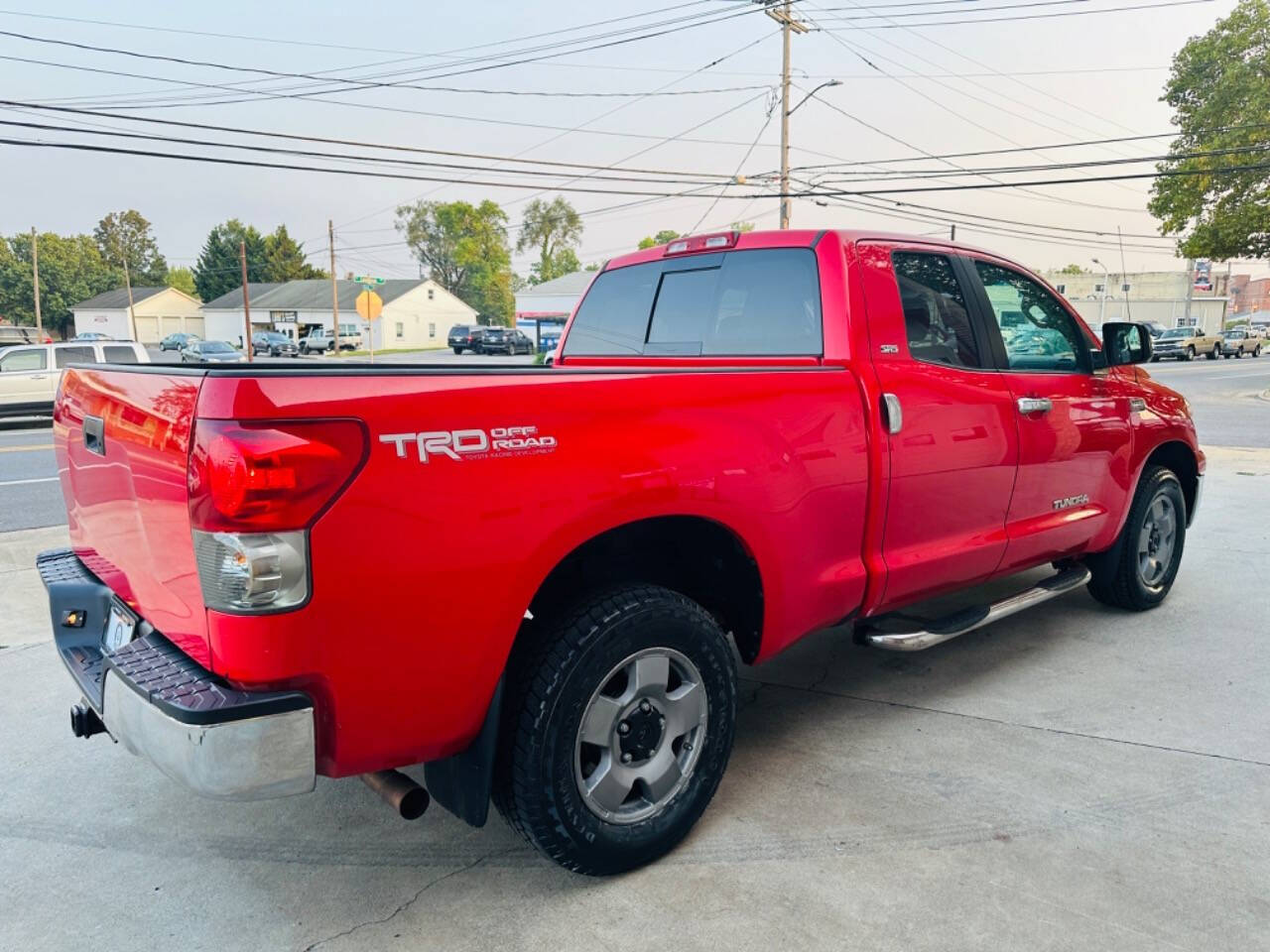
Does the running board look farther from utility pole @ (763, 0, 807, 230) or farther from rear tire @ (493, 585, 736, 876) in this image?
utility pole @ (763, 0, 807, 230)

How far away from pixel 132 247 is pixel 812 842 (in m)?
125

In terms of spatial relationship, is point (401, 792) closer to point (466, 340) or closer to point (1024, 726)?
point (1024, 726)

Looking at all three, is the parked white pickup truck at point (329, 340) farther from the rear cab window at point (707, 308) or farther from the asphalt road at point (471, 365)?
the rear cab window at point (707, 308)

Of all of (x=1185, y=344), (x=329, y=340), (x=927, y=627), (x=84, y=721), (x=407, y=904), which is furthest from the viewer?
(x=329, y=340)

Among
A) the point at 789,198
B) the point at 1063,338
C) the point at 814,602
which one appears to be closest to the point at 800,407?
the point at 814,602

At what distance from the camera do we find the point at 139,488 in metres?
2.31

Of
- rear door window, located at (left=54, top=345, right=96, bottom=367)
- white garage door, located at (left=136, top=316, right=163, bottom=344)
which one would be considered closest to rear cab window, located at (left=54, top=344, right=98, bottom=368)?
rear door window, located at (left=54, top=345, right=96, bottom=367)

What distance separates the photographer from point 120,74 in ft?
71.5

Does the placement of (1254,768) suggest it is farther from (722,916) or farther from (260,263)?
(260,263)

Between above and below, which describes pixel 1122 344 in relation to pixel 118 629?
above

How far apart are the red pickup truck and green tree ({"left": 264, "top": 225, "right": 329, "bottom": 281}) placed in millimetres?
94334

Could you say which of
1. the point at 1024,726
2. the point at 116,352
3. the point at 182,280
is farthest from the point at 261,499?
the point at 182,280

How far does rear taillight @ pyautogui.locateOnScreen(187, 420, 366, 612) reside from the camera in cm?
190

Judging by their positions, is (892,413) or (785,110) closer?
(892,413)
